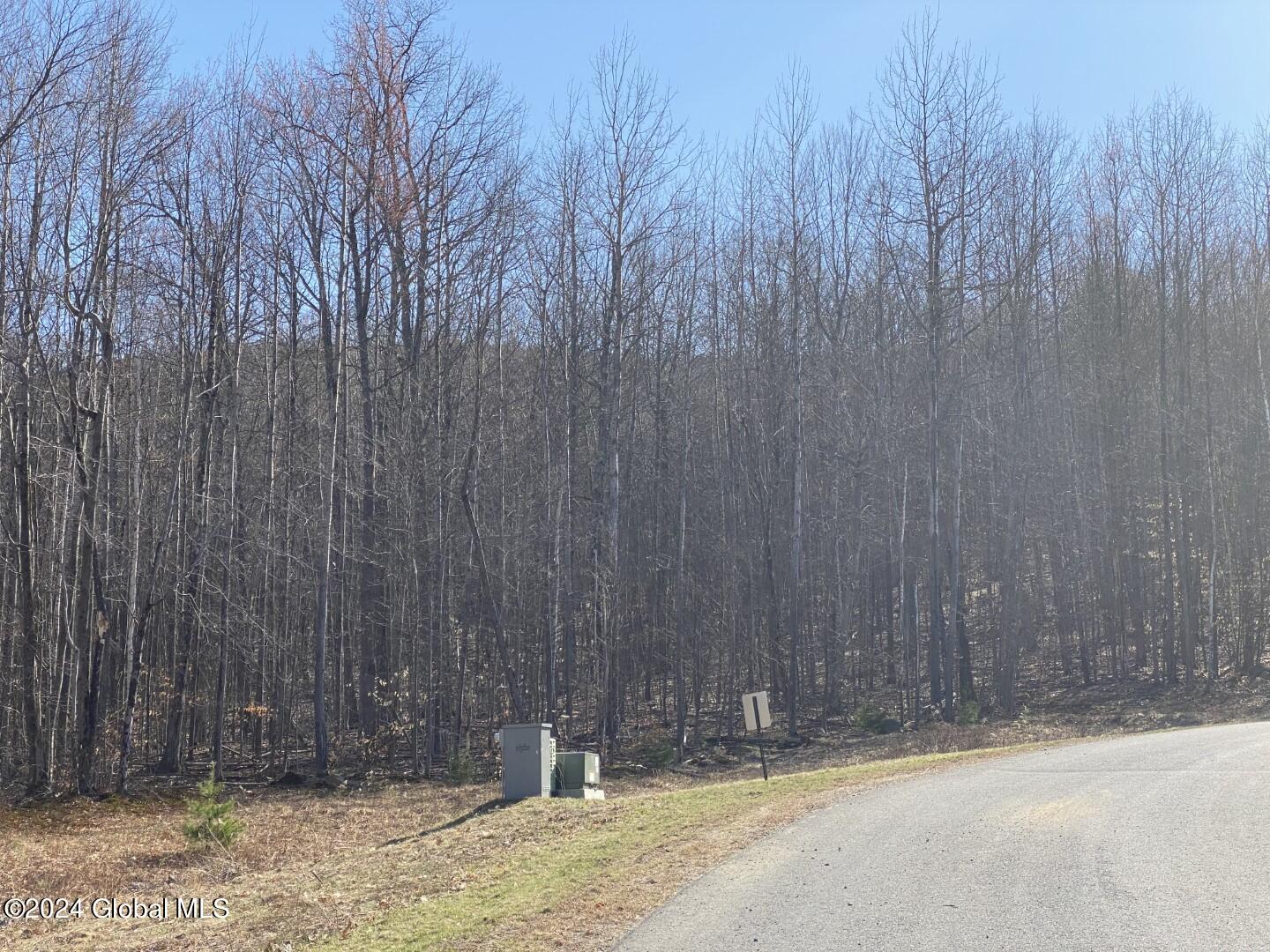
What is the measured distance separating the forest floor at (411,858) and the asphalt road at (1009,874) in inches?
24.5

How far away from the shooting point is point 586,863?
367 inches

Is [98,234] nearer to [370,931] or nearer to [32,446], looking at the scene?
[32,446]

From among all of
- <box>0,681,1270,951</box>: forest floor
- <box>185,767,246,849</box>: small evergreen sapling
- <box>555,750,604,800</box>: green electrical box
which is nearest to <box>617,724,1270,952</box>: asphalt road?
<box>0,681,1270,951</box>: forest floor

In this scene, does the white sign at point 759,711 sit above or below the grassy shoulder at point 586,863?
above

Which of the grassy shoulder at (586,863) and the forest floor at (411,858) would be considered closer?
the grassy shoulder at (586,863)

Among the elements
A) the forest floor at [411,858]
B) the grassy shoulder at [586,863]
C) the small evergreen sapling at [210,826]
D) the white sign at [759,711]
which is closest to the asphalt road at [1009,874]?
the grassy shoulder at [586,863]

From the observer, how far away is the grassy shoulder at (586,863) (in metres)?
7.27

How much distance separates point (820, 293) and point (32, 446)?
20954 mm

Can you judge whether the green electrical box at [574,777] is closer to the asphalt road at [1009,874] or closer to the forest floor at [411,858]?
the forest floor at [411,858]

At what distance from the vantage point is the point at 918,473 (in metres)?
31.7

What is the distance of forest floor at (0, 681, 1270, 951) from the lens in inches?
310

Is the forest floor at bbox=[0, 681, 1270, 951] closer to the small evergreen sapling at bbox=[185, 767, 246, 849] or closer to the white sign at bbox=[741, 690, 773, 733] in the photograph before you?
the small evergreen sapling at bbox=[185, 767, 246, 849]

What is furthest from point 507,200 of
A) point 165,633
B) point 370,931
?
point 370,931

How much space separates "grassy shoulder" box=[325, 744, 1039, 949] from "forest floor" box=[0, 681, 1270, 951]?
25mm
